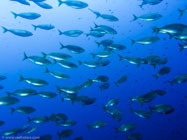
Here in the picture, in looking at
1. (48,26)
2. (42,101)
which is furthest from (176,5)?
(42,101)

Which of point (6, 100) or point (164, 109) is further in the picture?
point (6, 100)

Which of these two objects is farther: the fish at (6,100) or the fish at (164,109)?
the fish at (6,100)

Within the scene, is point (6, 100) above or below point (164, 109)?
below

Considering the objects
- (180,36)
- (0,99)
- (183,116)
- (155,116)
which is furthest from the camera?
(155,116)

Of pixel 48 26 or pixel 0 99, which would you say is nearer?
pixel 0 99

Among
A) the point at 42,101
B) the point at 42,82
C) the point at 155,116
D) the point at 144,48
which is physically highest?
the point at 42,82

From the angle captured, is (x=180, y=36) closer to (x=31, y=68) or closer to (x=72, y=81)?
(x=72, y=81)

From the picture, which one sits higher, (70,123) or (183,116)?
(70,123)

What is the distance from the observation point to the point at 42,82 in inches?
219

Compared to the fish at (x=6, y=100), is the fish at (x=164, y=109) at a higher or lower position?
higher

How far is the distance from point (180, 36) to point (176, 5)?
18.1m

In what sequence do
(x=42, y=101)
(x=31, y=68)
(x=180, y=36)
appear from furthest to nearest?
(x=31, y=68) < (x=42, y=101) < (x=180, y=36)

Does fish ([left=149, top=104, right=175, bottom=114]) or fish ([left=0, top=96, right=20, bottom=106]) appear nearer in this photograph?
fish ([left=149, top=104, right=175, bottom=114])

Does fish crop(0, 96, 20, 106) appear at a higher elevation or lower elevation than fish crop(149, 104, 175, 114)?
lower
